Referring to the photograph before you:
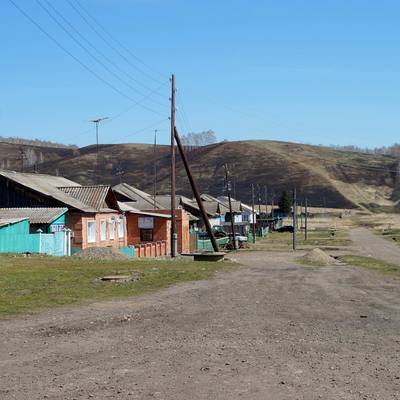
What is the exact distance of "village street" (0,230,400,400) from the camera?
7.57m

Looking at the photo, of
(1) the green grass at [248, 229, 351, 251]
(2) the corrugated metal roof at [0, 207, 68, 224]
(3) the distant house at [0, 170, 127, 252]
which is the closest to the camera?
(2) the corrugated metal roof at [0, 207, 68, 224]

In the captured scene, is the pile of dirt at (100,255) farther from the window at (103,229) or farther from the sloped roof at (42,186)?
the window at (103,229)

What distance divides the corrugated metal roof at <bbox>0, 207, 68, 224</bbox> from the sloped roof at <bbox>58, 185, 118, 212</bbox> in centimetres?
Result: 525

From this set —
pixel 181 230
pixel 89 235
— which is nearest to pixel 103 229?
pixel 89 235

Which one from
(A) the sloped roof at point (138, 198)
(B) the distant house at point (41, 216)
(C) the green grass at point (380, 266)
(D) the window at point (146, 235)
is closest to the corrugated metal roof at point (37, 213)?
(B) the distant house at point (41, 216)

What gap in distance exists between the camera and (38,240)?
111 feet

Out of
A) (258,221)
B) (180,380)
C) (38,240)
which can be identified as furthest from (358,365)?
(258,221)

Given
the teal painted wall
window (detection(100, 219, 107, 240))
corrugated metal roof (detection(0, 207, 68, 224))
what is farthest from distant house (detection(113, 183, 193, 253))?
the teal painted wall

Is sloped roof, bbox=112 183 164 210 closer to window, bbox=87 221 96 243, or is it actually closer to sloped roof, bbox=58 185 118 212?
sloped roof, bbox=58 185 118 212

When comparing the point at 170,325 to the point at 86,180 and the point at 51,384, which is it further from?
the point at 86,180

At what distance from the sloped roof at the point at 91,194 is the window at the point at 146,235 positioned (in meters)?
7.00

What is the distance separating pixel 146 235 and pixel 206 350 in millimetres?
43299

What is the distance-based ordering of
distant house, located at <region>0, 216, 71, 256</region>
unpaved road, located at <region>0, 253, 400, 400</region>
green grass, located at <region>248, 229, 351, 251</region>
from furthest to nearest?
green grass, located at <region>248, 229, 351, 251</region>, distant house, located at <region>0, 216, 71, 256</region>, unpaved road, located at <region>0, 253, 400, 400</region>

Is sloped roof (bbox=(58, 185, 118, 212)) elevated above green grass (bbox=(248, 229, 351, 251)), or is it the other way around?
sloped roof (bbox=(58, 185, 118, 212))
